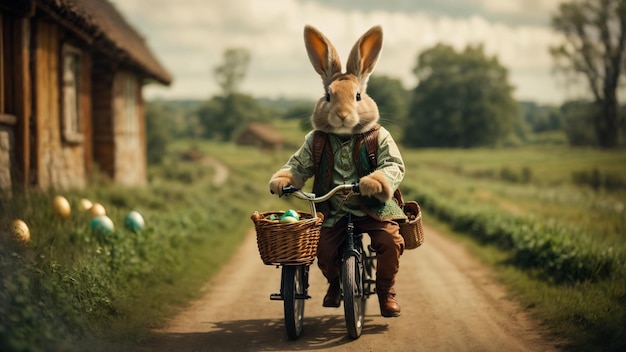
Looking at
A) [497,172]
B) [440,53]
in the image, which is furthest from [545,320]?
[440,53]

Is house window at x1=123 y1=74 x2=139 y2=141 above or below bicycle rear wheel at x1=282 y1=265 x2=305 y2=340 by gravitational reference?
above

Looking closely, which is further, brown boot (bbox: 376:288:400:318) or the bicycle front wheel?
brown boot (bbox: 376:288:400:318)

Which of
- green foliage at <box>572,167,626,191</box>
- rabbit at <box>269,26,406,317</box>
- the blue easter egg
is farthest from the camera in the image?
green foliage at <box>572,167,626,191</box>

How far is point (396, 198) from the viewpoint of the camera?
596 cm

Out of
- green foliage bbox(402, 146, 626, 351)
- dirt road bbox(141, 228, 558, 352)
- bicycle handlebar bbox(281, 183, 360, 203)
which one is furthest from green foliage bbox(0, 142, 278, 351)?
green foliage bbox(402, 146, 626, 351)

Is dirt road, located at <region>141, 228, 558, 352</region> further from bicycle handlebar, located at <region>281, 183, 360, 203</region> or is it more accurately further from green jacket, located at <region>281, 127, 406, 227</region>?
bicycle handlebar, located at <region>281, 183, 360, 203</region>

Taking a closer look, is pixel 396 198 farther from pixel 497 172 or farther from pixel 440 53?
pixel 440 53

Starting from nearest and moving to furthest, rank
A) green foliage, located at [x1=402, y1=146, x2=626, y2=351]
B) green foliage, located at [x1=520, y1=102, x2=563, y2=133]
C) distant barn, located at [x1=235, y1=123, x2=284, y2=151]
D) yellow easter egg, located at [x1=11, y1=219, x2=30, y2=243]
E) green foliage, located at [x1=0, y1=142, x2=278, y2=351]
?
green foliage, located at [x1=0, y1=142, x2=278, y2=351] < green foliage, located at [x1=402, y1=146, x2=626, y2=351] < yellow easter egg, located at [x1=11, y1=219, x2=30, y2=243] < distant barn, located at [x1=235, y1=123, x2=284, y2=151] < green foliage, located at [x1=520, y1=102, x2=563, y2=133]

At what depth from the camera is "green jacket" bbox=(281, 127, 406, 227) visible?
5.60 metres

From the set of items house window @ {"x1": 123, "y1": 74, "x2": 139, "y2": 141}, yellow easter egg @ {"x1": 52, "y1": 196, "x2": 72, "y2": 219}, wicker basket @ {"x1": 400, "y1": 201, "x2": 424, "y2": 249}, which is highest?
house window @ {"x1": 123, "y1": 74, "x2": 139, "y2": 141}

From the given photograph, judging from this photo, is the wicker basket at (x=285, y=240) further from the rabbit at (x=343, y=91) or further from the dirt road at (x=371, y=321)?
the dirt road at (x=371, y=321)

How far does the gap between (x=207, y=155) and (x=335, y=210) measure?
4352 centimetres

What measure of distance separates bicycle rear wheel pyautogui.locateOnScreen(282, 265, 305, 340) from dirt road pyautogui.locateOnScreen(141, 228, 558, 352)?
0.13m

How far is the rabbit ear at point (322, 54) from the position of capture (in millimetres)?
5699
